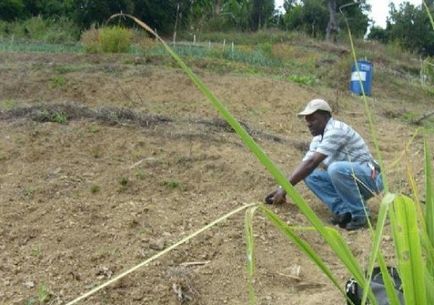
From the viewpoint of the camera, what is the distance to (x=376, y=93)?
14195 mm

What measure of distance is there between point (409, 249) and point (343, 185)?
3043 millimetres

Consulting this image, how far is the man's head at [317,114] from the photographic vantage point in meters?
3.88

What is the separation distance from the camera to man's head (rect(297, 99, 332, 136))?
388 cm

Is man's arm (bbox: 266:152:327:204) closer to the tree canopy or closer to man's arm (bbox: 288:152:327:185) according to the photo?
man's arm (bbox: 288:152:327:185)

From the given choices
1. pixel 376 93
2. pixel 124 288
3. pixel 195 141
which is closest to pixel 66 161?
pixel 195 141

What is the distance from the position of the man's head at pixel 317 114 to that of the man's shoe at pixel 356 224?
1.83 feet

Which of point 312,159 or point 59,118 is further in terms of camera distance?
point 59,118

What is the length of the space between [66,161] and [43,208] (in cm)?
99

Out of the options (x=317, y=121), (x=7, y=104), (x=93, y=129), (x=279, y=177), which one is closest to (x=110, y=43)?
(x=7, y=104)

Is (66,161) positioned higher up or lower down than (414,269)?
lower down

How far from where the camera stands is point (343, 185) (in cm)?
398

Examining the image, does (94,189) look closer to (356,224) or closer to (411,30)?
(356,224)

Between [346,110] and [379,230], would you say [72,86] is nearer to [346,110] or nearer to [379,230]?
[346,110]

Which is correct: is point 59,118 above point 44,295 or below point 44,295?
above
